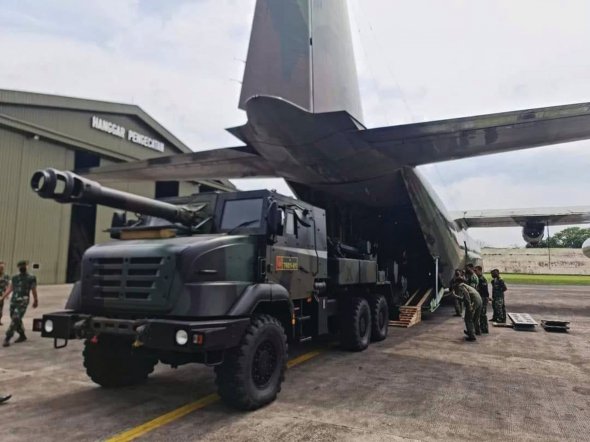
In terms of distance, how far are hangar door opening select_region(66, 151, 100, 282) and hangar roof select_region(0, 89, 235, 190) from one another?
1.10 metres

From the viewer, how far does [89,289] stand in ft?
17.1

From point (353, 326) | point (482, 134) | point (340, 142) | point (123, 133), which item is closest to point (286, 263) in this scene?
point (353, 326)

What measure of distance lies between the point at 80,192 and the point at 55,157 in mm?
22320

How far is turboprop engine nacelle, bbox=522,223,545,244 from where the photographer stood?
26.3 metres

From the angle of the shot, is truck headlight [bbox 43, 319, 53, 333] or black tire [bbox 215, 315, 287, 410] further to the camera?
truck headlight [bbox 43, 319, 53, 333]

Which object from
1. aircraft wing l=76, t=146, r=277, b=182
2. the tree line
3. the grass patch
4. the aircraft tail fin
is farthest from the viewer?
the tree line

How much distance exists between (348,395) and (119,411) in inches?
103

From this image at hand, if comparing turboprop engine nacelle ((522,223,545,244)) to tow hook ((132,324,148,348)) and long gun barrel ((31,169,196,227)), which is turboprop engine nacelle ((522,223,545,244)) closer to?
long gun barrel ((31,169,196,227))

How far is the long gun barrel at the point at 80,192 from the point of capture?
160 inches

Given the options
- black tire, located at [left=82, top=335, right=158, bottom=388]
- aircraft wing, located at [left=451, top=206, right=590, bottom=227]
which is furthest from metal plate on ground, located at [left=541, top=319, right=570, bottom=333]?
aircraft wing, located at [left=451, top=206, right=590, bottom=227]

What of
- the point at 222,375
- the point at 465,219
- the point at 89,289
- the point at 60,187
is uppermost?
the point at 465,219

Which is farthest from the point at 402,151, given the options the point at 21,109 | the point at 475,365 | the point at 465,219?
the point at 465,219

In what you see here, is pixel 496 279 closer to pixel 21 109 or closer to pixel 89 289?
pixel 89 289

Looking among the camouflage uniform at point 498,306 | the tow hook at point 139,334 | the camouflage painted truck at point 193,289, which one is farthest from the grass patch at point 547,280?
the tow hook at point 139,334
